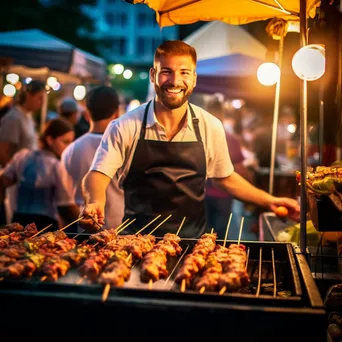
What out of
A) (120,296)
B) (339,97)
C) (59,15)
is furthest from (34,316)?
(59,15)

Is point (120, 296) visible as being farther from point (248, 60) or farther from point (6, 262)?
point (248, 60)

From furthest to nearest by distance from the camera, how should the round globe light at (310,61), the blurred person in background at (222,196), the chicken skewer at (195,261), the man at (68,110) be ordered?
the man at (68,110)
the blurred person in background at (222,196)
the round globe light at (310,61)
the chicken skewer at (195,261)

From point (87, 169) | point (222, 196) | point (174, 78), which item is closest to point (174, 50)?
point (174, 78)

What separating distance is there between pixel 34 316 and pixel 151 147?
2253 mm

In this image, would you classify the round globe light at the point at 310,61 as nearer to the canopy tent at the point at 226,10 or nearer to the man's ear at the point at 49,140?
the canopy tent at the point at 226,10

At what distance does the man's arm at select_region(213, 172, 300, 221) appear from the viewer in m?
4.64

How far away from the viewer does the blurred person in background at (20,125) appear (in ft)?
25.9

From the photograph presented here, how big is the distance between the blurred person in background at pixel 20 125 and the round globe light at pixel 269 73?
3921 mm

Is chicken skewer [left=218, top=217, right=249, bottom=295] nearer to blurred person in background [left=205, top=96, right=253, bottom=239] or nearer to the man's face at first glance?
the man's face

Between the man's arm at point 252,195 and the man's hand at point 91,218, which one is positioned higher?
the man's arm at point 252,195

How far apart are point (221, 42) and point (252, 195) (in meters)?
5.08

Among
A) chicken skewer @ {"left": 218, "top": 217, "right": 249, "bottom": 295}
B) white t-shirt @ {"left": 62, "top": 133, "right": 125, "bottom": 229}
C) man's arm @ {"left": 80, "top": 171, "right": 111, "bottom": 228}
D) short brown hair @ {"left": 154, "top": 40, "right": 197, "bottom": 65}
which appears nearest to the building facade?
white t-shirt @ {"left": 62, "top": 133, "right": 125, "bottom": 229}

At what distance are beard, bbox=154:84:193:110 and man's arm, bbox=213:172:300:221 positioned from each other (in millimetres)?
869

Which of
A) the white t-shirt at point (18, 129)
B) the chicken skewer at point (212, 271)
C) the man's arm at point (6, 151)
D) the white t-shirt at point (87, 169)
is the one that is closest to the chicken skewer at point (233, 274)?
the chicken skewer at point (212, 271)
